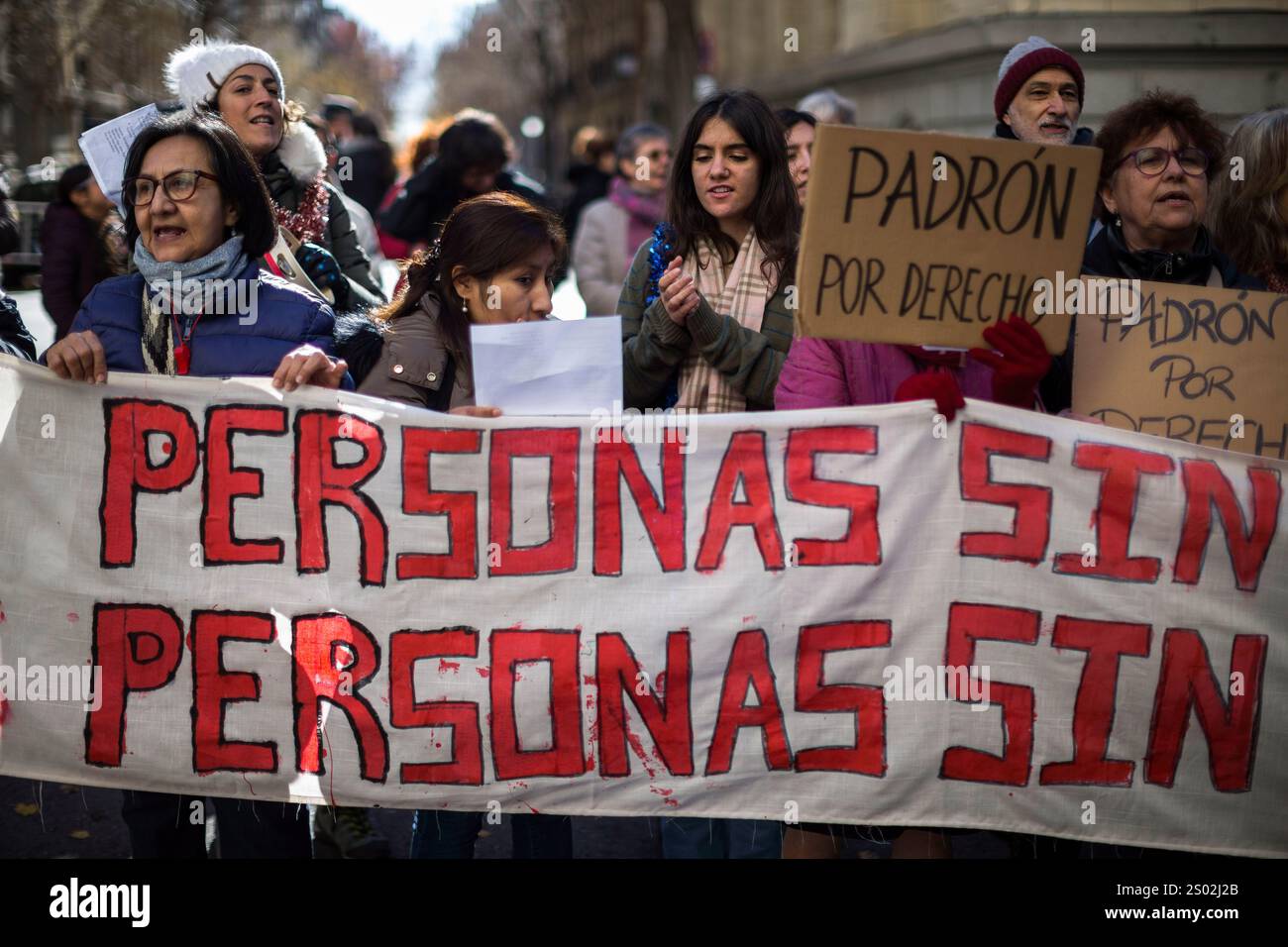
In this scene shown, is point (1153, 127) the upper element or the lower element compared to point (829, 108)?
lower

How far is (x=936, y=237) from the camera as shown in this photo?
310 cm

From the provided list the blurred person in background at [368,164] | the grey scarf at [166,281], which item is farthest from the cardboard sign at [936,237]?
the blurred person in background at [368,164]

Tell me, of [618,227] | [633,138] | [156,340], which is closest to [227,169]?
[156,340]

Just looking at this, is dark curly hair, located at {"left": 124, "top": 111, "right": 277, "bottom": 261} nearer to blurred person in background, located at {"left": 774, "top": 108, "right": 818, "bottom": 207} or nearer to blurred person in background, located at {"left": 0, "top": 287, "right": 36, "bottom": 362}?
blurred person in background, located at {"left": 0, "top": 287, "right": 36, "bottom": 362}

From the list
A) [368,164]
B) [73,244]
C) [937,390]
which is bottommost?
[937,390]

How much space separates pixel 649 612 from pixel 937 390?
2.62 feet

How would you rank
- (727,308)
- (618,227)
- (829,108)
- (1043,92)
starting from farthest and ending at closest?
1. (618,227)
2. (829,108)
3. (1043,92)
4. (727,308)

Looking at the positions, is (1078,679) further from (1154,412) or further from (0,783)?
(0,783)

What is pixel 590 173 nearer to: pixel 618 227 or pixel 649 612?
pixel 618 227

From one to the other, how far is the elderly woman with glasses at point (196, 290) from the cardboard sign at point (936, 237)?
1.13m

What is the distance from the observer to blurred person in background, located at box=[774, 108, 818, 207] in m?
5.28

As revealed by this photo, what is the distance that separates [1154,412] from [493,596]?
5.17 feet

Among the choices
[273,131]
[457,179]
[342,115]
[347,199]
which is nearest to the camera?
[273,131]

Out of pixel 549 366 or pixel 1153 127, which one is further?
pixel 1153 127
